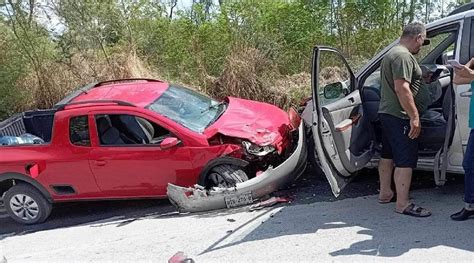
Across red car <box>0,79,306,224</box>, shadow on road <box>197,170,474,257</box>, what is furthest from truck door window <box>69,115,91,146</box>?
shadow on road <box>197,170,474,257</box>

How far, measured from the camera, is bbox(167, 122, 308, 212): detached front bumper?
207 inches

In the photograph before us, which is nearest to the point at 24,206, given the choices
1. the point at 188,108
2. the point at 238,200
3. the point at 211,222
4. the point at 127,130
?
the point at 127,130

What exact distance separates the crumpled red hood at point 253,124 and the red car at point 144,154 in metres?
0.01

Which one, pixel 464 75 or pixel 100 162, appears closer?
pixel 464 75

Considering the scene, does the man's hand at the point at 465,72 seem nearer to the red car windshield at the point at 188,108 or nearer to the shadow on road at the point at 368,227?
the shadow on road at the point at 368,227

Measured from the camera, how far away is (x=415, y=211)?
441cm

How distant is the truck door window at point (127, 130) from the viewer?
5.64m

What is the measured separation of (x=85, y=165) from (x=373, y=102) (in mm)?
3449

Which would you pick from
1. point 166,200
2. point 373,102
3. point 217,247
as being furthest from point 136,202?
point 373,102

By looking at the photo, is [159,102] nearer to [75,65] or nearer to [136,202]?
[136,202]

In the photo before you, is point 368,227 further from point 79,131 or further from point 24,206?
point 24,206

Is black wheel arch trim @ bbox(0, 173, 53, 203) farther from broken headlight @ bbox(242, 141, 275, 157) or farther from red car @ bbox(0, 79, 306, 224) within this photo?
broken headlight @ bbox(242, 141, 275, 157)

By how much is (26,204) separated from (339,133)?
13.1 ft

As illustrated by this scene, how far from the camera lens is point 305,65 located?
970 cm
